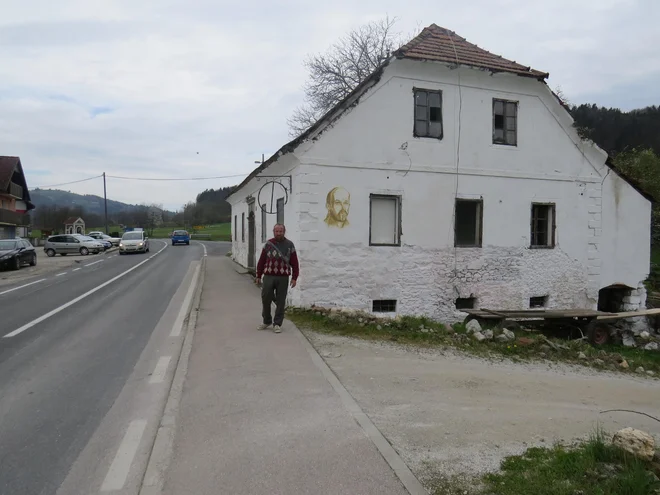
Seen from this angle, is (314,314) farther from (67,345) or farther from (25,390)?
(25,390)

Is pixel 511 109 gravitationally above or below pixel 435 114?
above

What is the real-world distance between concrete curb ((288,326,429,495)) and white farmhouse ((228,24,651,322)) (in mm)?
4813

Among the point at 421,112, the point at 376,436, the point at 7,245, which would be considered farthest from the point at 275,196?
the point at 7,245

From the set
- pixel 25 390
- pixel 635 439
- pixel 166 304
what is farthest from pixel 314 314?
pixel 635 439

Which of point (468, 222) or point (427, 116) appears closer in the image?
point (427, 116)

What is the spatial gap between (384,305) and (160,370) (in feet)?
20.8

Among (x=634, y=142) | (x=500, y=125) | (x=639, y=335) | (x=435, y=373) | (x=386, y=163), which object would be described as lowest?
(x=639, y=335)

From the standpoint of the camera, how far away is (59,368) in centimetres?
642

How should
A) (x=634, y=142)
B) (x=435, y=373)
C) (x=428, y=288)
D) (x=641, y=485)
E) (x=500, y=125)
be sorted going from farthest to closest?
1. (x=634, y=142)
2. (x=500, y=125)
3. (x=428, y=288)
4. (x=435, y=373)
5. (x=641, y=485)

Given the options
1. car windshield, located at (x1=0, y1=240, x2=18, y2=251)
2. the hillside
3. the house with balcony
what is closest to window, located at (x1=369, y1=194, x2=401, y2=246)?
car windshield, located at (x1=0, y1=240, x2=18, y2=251)

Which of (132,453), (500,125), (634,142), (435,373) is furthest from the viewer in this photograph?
(634,142)

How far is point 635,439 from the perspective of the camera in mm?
3592

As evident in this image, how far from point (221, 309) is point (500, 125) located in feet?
28.3

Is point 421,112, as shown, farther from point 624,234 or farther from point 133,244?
point 133,244
